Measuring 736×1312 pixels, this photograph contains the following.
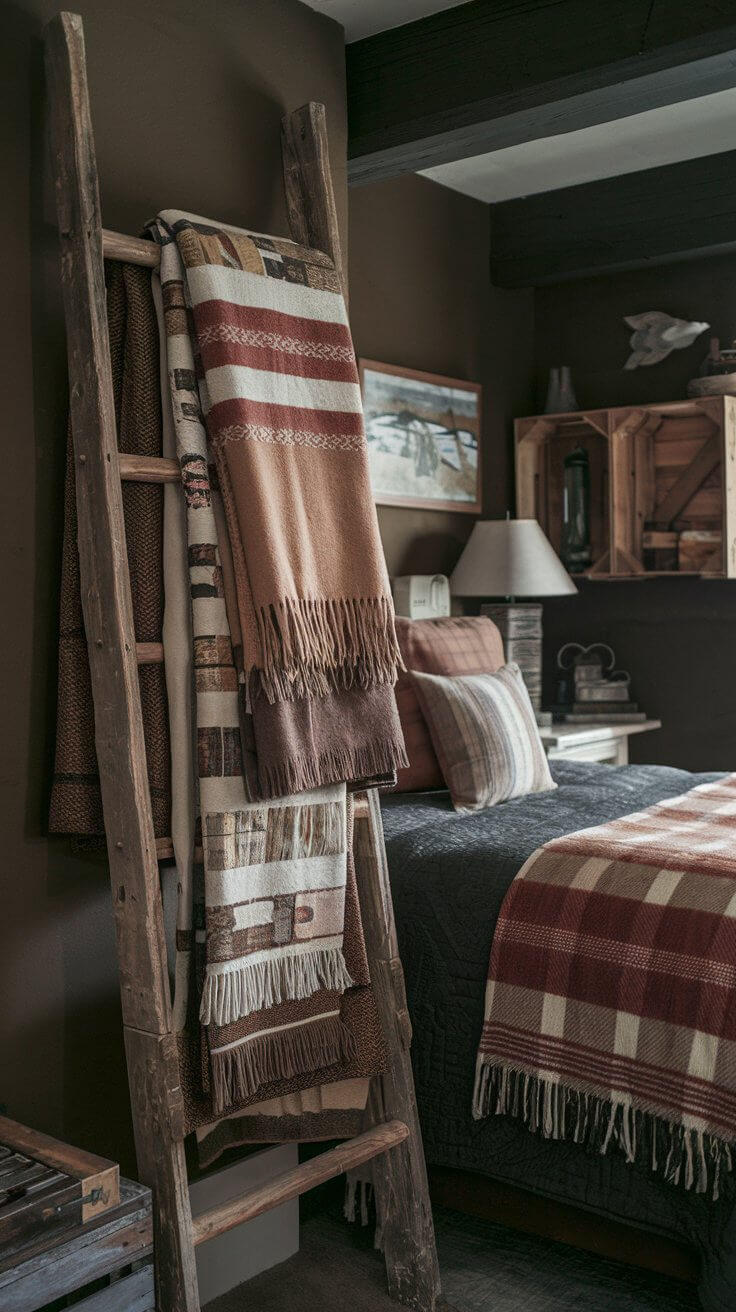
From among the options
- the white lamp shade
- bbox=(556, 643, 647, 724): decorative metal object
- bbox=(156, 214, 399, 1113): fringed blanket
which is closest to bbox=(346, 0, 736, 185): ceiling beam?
bbox=(156, 214, 399, 1113): fringed blanket

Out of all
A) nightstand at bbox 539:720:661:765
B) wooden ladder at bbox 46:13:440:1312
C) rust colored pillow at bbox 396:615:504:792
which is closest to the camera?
wooden ladder at bbox 46:13:440:1312

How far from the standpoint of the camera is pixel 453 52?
104 inches

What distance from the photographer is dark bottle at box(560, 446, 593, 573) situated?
15.3 feet

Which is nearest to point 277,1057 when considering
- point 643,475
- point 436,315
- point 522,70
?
point 522,70

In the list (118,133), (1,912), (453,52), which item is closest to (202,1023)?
(1,912)

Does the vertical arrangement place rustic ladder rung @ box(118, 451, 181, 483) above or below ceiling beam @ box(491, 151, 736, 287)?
below

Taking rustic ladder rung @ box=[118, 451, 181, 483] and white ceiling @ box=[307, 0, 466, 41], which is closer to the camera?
rustic ladder rung @ box=[118, 451, 181, 483]

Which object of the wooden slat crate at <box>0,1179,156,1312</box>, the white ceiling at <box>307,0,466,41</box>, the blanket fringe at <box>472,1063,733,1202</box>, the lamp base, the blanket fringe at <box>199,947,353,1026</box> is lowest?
the blanket fringe at <box>472,1063,733,1202</box>

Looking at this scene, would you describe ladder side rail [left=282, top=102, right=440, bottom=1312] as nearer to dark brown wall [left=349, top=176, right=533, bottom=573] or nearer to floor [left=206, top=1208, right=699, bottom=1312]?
floor [left=206, top=1208, right=699, bottom=1312]

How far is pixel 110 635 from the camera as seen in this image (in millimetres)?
1896

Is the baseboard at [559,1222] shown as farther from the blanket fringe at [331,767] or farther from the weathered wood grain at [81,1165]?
the weathered wood grain at [81,1165]

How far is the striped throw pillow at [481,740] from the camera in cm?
305

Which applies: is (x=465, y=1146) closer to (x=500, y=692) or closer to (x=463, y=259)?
(x=500, y=692)

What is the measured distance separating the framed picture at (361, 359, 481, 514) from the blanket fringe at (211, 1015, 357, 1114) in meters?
2.11
